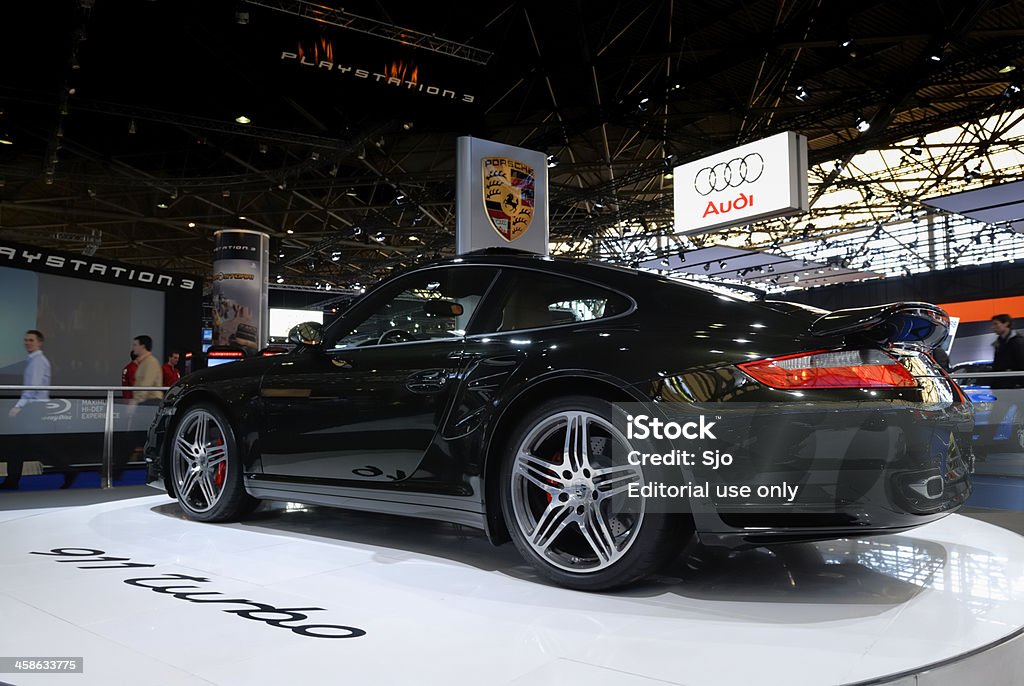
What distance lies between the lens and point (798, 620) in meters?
2.00

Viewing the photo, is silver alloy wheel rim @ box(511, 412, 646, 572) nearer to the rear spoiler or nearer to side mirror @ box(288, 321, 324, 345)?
the rear spoiler

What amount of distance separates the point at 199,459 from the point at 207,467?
62 millimetres

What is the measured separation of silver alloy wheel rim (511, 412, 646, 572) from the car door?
1.38ft

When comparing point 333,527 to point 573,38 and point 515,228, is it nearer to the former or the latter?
point 515,228

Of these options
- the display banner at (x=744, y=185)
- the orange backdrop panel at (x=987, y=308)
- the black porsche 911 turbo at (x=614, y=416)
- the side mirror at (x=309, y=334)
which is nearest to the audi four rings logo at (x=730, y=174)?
the display banner at (x=744, y=185)

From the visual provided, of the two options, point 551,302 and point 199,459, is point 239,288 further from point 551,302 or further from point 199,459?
→ point 551,302

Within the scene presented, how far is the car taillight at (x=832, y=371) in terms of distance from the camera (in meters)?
2.03

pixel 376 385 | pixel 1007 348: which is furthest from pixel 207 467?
pixel 1007 348

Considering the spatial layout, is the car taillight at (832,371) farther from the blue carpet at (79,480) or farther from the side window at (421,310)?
the blue carpet at (79,480)

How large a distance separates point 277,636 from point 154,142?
1458cm

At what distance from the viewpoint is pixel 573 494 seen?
2.31 metres

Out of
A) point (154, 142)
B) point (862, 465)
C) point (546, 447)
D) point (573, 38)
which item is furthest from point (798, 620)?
point (154, 142)

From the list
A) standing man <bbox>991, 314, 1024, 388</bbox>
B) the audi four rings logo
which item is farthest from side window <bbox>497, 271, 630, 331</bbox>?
standing man <bbox>991, 314, 1024, 388</bbox>

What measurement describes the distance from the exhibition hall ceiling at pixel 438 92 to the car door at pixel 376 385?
19.9 ft
